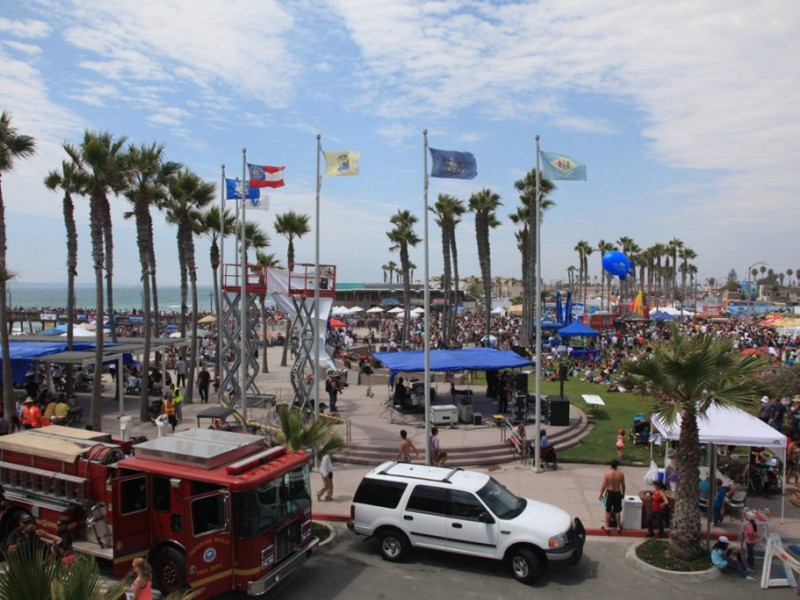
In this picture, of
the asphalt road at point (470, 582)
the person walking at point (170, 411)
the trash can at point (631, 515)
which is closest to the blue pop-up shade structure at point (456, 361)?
the person walking at point (170, 411)

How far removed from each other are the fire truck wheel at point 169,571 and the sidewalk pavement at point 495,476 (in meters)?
4.18

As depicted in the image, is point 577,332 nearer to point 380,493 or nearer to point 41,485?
point 380,493

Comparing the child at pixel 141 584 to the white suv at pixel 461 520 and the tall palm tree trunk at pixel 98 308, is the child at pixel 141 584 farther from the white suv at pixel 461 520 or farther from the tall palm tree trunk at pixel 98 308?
the tall palm tree trunk at pixel 98 308

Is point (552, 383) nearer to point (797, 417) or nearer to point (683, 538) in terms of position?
point (797, 417)

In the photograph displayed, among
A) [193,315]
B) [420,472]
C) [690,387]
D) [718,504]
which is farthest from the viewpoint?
[193,315]

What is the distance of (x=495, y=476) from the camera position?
1559 centimetres

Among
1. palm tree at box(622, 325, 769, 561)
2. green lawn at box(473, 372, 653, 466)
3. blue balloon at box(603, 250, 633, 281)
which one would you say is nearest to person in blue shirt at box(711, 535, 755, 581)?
palm tree at box(622, 325, 769, 561)

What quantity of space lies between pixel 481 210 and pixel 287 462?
37126 mm

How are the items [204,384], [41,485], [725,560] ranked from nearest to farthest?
→ [725,560] → [41,485] → [204,384]

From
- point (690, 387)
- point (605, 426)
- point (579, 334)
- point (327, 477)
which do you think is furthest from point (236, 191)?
point (579, 334)

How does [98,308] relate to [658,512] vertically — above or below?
above

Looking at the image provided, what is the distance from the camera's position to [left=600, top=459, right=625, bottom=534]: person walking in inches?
468

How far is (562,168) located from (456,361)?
8588mm

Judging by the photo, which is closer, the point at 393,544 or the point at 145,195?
the point at 393,544
